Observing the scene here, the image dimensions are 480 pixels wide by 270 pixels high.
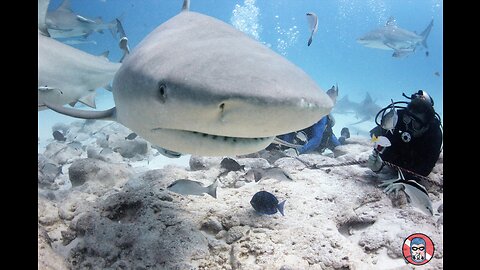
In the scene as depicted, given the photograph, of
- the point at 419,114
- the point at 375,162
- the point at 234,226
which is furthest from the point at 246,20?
the point at 234,226

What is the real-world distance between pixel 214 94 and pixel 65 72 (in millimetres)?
4151

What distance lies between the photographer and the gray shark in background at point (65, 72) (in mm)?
4551

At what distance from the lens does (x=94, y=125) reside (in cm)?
1395

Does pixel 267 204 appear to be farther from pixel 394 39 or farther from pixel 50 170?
pixel 394 39

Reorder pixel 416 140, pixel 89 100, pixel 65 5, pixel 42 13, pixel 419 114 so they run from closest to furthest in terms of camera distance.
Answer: pixel 419 114 → pixel 416 140 → pixel 42 13 → pixel 89 100 → pixel 65 5

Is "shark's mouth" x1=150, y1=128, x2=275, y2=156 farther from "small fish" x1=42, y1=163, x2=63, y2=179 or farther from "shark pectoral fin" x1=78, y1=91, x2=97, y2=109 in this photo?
"small fish" x1=42, y1=163, x2=63, y2=179

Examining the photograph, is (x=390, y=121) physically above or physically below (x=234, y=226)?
above

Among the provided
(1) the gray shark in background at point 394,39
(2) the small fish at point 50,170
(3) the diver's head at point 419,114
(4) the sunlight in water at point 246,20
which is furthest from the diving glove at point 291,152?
(4) the sunlight in water at point 246,20

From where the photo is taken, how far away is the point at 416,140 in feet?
14.0

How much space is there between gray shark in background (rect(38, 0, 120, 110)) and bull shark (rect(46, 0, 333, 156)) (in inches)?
108

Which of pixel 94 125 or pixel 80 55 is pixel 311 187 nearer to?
pixel 80 55

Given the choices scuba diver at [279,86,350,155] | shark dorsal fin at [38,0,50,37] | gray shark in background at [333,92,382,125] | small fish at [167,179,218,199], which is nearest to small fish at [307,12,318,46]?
scuba diver at [279,86,350,155]

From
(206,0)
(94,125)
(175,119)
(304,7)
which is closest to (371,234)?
(175,119)

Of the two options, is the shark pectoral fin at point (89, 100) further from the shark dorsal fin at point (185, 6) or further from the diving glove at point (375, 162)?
the diving glove at point (375, 162)
